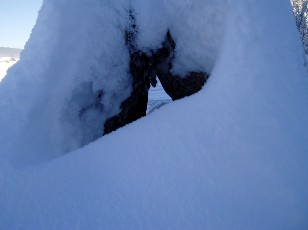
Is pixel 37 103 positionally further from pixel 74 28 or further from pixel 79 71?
pixel 74 28

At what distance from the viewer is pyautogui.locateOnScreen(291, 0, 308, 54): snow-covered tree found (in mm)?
19484

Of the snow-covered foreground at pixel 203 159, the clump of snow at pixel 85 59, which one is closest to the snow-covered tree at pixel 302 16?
the clump of snow at pixel 85 59

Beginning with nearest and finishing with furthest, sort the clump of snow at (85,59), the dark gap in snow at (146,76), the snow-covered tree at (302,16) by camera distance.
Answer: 1. the clump of snow at (85,59)
2. the dark gap in snow at (146,76)
3. the snow-covered tree at (302,16)

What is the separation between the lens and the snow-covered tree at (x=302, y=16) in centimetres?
1948

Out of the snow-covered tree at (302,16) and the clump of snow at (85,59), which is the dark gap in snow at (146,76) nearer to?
the clump of snow at (85,59)

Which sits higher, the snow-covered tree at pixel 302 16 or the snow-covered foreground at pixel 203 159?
the snow-covered tree at pixel 302 16

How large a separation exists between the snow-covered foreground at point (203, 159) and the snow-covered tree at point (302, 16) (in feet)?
67.4

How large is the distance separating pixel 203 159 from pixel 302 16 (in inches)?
853

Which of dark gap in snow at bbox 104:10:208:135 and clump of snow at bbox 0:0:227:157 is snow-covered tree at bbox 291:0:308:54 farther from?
clump of snow at bbox 0:0:227:157

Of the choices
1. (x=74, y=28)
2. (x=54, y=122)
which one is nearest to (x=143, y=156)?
(x=54, y=122)

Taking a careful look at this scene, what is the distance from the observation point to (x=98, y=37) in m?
2.28

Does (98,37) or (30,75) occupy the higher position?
(98,37)

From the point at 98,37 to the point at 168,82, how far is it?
2.88ft

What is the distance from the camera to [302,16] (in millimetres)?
19203
